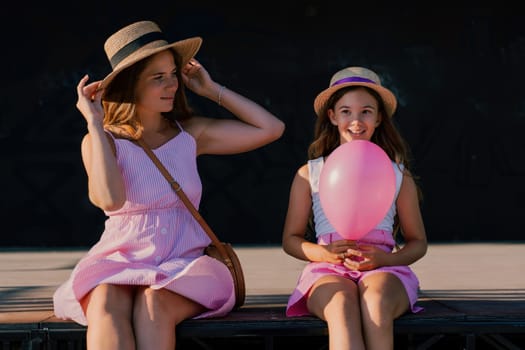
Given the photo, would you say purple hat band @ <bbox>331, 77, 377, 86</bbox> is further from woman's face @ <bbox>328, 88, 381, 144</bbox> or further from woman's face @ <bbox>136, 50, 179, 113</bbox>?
woman's face @ <bbox>136, 50, 179, 113</bbox>

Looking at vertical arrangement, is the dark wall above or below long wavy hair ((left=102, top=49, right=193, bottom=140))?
above

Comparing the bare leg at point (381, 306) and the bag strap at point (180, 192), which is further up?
the bag strap at point (180, 192)

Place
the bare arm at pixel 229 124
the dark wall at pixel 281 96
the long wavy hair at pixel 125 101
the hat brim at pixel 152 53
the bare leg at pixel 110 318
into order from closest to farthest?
the bare leg at pixel 110 318, the hat brim at pixel 152 53, the long wavy hair at pixel 125 101, the bare arm at pixel 229 124, the dark wall at pixel 281 96

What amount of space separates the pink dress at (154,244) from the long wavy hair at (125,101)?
92mm

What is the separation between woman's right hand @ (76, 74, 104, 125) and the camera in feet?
11.0

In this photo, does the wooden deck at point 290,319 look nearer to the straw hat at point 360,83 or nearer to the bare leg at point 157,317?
the bare leg at point 157,317

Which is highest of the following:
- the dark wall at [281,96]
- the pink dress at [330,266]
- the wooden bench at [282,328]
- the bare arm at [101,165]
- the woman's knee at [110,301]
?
the dark wall at [281,96]

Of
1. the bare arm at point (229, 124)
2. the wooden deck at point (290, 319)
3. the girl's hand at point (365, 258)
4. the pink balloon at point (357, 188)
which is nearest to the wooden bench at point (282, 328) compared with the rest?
the wooden deck at point (290, 319)

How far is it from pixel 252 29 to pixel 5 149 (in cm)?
271

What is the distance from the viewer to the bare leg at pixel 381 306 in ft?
10.2

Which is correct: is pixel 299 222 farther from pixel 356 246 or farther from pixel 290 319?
pixel 290 319

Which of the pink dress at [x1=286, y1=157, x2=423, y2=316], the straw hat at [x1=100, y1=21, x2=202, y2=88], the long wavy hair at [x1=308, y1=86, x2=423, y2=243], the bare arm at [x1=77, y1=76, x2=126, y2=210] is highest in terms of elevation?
the straw hat at [x1=100, y1=21, x2=202, y2=88]

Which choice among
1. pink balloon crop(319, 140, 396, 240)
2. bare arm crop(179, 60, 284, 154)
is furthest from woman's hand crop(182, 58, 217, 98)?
pink balloon crop(319, 140, 396, 240)

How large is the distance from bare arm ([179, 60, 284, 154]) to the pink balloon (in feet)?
1.51
